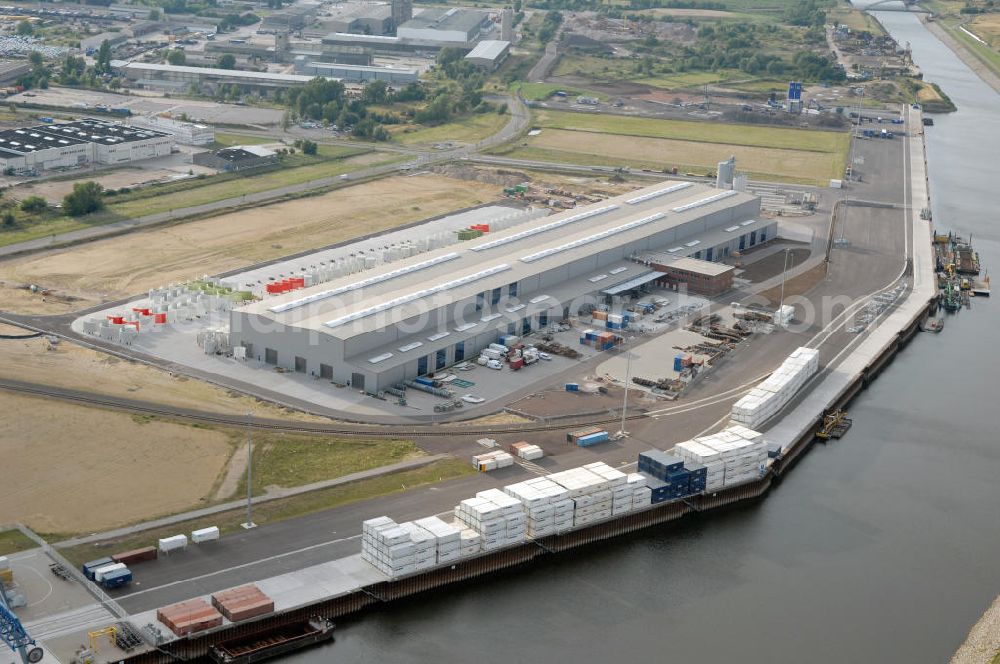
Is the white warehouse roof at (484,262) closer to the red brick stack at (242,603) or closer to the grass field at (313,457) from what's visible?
the grass field at (313,457)

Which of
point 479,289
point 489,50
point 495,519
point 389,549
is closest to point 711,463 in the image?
point 495,519

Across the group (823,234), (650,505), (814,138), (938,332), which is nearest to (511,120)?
(814,138)

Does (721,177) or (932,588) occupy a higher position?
(721,177)

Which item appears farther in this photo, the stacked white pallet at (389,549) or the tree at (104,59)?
the tree at (104,59)

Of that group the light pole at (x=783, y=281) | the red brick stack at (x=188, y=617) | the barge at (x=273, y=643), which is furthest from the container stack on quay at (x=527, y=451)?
the light pole at (x=783, y=281)

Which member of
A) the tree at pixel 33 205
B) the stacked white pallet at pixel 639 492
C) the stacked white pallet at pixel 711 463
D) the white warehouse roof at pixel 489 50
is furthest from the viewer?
the white warehouse roof at pixel 489 50

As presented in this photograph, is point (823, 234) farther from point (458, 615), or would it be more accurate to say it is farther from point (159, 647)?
point (159, 647)

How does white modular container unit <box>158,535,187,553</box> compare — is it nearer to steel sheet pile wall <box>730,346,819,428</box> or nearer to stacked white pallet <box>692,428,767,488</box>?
stacked white pallet <box>692,428,767,488</box>
